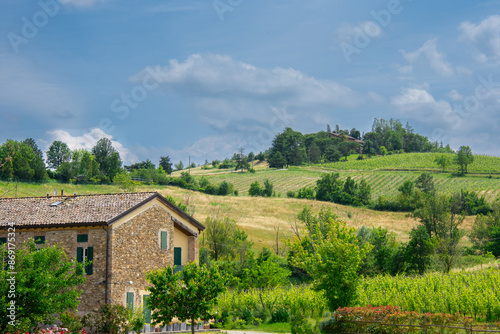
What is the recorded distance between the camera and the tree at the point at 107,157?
104 metres

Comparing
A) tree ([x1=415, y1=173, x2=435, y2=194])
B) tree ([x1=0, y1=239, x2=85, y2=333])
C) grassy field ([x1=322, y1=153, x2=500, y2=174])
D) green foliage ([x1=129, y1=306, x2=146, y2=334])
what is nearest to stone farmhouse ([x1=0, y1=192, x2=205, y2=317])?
green foliage ([x1=129, y1=306, x2=146, y2=334])

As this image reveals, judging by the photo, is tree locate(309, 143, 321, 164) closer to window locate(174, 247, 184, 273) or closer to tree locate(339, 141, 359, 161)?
tree locate(339, 141, 359, 161)

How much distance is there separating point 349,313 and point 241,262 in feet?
80.2

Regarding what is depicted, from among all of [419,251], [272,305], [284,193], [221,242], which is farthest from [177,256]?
[284,193]

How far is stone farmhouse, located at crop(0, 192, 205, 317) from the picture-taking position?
1193 inches

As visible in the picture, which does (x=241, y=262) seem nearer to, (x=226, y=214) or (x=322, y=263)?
(x=322, y=263)

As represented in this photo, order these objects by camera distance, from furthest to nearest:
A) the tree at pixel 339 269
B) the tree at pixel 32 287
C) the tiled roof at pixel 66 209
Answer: the tiled roof at pixel 66 209 < the tree at pixel 339 269 < the tree at pixel 32 287

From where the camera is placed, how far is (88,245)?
3088 cm

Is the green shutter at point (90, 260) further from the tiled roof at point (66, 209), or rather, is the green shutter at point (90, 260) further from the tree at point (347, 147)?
the tree at point (347, 147)

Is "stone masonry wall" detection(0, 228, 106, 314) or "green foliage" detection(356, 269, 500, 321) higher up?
"stone masonry wall" detection(0, 228, 106, 314)

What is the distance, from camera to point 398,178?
392ft

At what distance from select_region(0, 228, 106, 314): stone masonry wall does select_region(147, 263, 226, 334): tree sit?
728cm

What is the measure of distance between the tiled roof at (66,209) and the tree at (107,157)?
225 feet

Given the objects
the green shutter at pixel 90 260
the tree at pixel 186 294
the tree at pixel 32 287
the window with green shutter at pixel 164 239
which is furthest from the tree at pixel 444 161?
the tree at pixel 32 287
